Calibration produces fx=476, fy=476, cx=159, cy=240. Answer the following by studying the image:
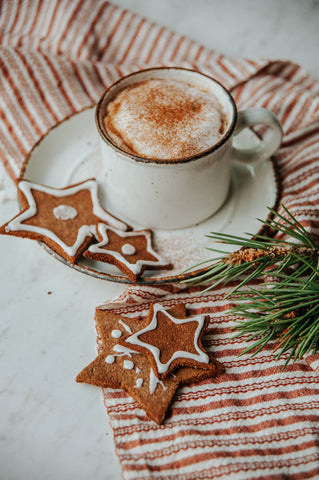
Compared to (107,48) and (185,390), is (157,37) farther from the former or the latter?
(185,390)

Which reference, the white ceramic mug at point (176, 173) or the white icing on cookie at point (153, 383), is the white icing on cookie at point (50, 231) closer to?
the white ceramic mug at point (176, 173)

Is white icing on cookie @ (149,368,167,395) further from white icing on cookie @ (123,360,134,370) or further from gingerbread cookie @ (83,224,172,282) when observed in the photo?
gingerbread cookie @ (83,224,172,282)

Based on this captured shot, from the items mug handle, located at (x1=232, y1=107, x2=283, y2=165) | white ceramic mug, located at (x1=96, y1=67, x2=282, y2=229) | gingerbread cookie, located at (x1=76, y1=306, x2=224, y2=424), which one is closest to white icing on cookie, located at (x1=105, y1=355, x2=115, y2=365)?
gingerbread cookie, located at (x1=76, y1=306, x2=224, y2=424)

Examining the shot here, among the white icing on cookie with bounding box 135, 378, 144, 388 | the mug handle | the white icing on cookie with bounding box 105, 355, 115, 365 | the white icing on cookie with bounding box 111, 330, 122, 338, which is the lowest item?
the white icing on cookie with bounding box 105, 355, 115, 365

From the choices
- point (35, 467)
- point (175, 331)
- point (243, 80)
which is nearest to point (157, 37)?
point (243, 80)

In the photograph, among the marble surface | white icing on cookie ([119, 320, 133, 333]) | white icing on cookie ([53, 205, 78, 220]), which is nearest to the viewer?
the marble surface

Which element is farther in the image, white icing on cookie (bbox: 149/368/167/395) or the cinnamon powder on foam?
the cinnamon powder on foam

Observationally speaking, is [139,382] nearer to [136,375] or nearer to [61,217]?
[136,375]
